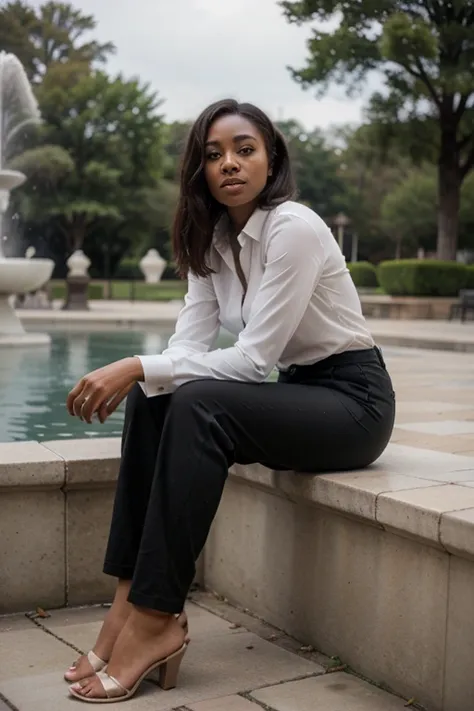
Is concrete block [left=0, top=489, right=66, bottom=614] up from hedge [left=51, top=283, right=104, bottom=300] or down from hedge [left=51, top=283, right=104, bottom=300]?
up

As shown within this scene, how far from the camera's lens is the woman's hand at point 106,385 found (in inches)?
89.9

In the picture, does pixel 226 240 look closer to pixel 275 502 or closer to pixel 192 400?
pixel 192 400

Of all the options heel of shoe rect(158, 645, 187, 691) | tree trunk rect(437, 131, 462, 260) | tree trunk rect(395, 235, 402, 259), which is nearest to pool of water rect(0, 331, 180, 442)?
heel of shoe rect(158, 645, 187, 691)

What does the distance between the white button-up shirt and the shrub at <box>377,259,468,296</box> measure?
18882 millimetres

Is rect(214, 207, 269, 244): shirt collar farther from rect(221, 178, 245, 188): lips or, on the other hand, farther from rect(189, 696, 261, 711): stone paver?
rect(189, 696, 261, 711): stone paver

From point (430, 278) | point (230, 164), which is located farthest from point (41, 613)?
point (430, 278)

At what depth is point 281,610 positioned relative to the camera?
8.84 feet

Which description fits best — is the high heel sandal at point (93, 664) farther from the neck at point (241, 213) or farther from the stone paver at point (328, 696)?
the neck at point (241, 213)

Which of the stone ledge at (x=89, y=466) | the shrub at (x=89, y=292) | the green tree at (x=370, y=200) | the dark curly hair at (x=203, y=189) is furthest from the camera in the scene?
the green tree at (x=370, y=200)

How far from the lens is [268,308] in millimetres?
2373

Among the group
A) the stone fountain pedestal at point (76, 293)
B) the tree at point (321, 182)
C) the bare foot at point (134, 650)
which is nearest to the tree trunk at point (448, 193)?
the stone fountain pedestal at point (76, 293)

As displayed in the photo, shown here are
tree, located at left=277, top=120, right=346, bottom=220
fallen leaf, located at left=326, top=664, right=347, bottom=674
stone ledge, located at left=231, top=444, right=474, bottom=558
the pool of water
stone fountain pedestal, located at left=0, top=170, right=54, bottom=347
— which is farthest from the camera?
tree, located at left=277, top=120, right=346, bottom=220

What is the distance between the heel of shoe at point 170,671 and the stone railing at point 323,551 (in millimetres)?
464

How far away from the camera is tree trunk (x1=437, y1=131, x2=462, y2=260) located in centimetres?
2302
